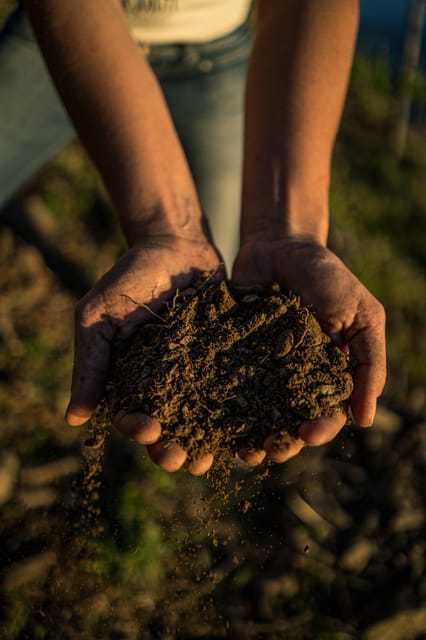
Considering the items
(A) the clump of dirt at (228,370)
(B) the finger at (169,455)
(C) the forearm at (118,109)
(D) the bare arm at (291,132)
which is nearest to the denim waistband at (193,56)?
(D) the bare arm at (291,132)

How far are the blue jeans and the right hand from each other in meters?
0.68

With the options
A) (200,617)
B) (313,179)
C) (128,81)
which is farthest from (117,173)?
(200,617)

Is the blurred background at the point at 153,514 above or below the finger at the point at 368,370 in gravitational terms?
below

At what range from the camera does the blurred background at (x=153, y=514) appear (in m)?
2.00

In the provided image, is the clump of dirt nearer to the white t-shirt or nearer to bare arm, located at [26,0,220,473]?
bare arm, located at [26,0,220,473]

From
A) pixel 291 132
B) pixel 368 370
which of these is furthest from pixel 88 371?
pixel 291 132

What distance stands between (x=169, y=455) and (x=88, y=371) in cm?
35

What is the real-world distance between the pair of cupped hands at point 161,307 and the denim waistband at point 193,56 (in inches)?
31.3

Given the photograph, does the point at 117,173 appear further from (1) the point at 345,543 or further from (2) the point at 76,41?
(1) the point at 345,543

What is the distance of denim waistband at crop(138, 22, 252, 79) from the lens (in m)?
2.16

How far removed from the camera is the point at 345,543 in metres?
2.42

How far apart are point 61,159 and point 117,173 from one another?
184cm

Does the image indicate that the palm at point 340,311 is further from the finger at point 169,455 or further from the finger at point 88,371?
the finger at point 88,371

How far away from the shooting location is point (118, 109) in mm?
1798
